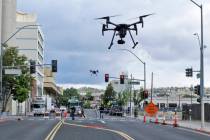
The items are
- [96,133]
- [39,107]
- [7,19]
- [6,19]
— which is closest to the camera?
[96,133]

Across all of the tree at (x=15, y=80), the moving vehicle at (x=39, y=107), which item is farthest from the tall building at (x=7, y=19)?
the tree at (x=15, y=80)

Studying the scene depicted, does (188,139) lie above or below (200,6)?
below

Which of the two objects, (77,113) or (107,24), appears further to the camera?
(77,113)

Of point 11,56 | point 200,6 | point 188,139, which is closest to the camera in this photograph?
point 188,139

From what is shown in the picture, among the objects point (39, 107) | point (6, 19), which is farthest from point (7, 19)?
point (39, 107)

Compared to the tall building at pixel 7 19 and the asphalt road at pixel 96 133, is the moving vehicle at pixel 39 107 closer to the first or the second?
the tall building at pixel 7 19

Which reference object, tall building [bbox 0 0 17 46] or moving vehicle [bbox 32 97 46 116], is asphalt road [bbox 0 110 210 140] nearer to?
moving vehicle [bbox 32 97 46 116]

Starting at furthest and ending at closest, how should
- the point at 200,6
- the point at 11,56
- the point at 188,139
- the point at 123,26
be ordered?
the point at 11,56
the point at 200,6
the point at 188,139
the point at 123,26

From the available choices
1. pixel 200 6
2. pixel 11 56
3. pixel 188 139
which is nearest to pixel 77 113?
pixel 11 56

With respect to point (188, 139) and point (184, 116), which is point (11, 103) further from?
point (188, 139)

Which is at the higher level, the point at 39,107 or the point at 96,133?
the point at 39,107

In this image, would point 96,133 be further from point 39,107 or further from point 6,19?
point 6,19
